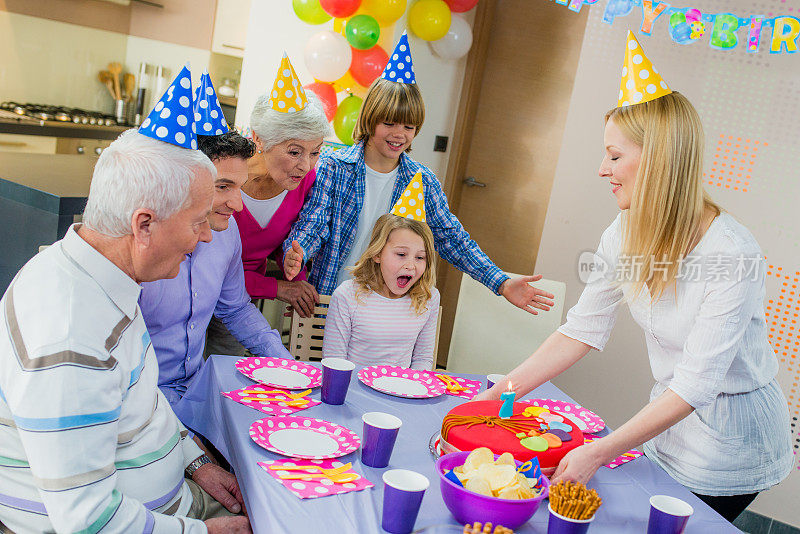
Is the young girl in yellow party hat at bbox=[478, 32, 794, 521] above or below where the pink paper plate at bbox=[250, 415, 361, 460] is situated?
above

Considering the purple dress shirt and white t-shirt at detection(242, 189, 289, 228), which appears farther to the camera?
white t-shirt at detection(242, 189, 289, 228)

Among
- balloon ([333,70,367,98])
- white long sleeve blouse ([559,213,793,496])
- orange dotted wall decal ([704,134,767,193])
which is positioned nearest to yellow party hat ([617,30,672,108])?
white long sleeve blouse ([559,213,793,496])

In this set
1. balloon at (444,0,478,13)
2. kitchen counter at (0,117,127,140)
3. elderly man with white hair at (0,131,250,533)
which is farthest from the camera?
kitchen counter at (0,117,127,140)

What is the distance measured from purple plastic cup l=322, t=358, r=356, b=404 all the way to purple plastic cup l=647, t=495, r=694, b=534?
29.2 inches

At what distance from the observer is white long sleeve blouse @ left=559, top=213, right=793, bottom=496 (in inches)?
61.7

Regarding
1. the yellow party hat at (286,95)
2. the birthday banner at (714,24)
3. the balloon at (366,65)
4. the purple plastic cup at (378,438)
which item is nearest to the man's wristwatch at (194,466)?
the purple plastic cup at (378,438)

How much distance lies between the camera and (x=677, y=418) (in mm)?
1562

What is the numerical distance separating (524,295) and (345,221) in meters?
0.75

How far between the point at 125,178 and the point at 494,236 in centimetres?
341

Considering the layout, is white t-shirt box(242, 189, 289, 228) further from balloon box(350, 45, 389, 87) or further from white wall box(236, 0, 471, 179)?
white wall box(236, 0, 471, 179)

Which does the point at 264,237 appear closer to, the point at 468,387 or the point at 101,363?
the point at 468,387

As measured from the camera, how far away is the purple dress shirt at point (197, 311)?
6.49 ft

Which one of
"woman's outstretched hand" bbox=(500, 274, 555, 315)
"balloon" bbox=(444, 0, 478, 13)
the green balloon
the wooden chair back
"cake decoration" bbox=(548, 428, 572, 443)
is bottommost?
the wooden chair back

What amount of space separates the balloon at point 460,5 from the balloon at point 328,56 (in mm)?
740
